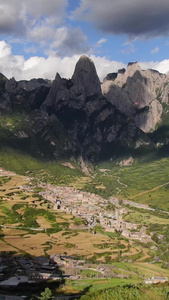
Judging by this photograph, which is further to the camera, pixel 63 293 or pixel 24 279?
pixel 24 279

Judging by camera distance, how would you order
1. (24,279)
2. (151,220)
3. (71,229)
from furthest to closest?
(151,220) < (71,229) < (24,279)

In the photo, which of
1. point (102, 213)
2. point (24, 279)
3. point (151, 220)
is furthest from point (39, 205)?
point (24, 279)

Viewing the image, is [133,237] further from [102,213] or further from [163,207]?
[163,207]

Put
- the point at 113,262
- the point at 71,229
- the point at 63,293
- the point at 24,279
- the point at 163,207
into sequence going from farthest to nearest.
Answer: the point at 163,207
the point at 71,229
the point at 113,262
the point at 24,279
the point at 63,293

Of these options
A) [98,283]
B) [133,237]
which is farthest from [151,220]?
[98,283]

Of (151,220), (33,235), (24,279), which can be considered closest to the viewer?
(24,279)

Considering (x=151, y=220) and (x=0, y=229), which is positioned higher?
(x=0, y=229)

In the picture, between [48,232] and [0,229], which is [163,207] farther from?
[0,229]

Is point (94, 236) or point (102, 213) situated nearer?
point (94, 236)

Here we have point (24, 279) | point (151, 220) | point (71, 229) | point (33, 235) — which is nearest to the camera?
point (24, 279)
